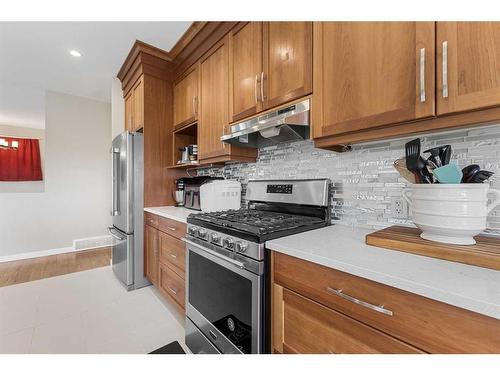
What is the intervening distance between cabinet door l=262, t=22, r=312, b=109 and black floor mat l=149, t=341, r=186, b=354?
1732 mm

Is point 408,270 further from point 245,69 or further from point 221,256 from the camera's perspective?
point 245,69

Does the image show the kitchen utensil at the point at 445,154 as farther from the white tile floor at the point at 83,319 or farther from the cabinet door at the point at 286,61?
the white tile floor at the point at 83,319

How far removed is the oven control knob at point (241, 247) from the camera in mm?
1049

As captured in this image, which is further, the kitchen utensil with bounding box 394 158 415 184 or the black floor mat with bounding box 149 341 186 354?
the black floor mat with bounding box 149 341 186 354

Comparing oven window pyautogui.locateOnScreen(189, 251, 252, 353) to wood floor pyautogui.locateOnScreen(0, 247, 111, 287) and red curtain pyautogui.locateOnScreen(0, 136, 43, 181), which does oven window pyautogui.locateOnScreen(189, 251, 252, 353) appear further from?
red curtain pyautogui.locateOnScreen(0, 136, 43, 181)

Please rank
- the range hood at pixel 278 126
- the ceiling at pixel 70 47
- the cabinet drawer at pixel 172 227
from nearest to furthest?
the range hood at pixel 278 126
the cabinet drawer at pixel 172 227
the ceiling at pixel 70 47

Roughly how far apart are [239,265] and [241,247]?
0.09m

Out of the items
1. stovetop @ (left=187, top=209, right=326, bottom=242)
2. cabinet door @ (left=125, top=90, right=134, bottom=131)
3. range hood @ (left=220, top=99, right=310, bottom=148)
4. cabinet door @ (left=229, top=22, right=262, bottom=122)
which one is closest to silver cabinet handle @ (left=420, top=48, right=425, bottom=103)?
range hood @ (left=220, top=99, right=310, bottom=148)

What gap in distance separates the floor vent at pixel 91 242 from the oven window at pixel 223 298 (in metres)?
3.40

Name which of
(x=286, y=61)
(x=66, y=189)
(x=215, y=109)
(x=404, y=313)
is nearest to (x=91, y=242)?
(x=66, y=189)

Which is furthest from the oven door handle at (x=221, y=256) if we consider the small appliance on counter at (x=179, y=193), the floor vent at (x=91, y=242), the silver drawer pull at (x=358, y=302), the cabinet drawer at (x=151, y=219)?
the floor vent at (x=91, y=242)

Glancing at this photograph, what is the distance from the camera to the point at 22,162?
3.96 m

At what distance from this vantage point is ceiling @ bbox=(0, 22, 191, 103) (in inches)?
82.3
